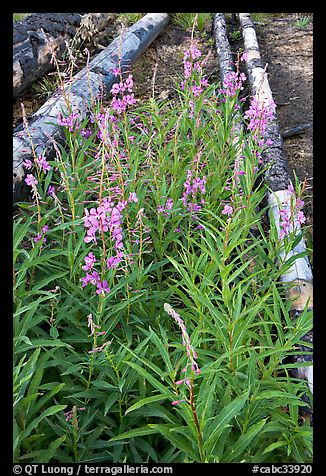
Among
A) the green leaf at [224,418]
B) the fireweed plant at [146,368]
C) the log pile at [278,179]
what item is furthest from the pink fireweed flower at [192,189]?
the green leaf at [224,418]

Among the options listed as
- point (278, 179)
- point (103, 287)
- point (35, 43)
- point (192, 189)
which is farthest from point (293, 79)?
point (103, 287)

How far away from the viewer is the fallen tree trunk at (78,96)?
3328mm

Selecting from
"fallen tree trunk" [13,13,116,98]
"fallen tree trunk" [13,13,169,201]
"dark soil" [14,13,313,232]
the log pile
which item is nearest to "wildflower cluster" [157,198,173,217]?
the log pile

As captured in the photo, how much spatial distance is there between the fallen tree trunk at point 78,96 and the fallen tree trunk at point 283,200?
3.84 feet

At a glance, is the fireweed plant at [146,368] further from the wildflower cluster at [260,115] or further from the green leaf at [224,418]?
the wildflower cluster at [260,115]

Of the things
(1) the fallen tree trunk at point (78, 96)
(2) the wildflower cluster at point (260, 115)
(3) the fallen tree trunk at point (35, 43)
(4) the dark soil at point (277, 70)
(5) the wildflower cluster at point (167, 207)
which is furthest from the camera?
(3) the fallen tree trunk at point (35, 43)

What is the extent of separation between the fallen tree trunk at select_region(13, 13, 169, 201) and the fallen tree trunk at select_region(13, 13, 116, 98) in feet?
1.35

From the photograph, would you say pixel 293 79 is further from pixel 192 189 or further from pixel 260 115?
pixel 192 189

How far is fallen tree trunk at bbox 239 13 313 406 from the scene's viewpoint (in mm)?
2459

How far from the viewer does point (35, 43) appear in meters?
4.98

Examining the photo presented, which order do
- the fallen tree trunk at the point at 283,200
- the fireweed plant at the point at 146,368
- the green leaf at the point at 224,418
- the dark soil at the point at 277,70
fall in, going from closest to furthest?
the green leaf at the point at 224,418 → the fireweed plant at the point at 146,368 → the fallen tree trunk at the point at 283,200 → the dark soil at the point at 277,70

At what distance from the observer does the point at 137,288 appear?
236cm
